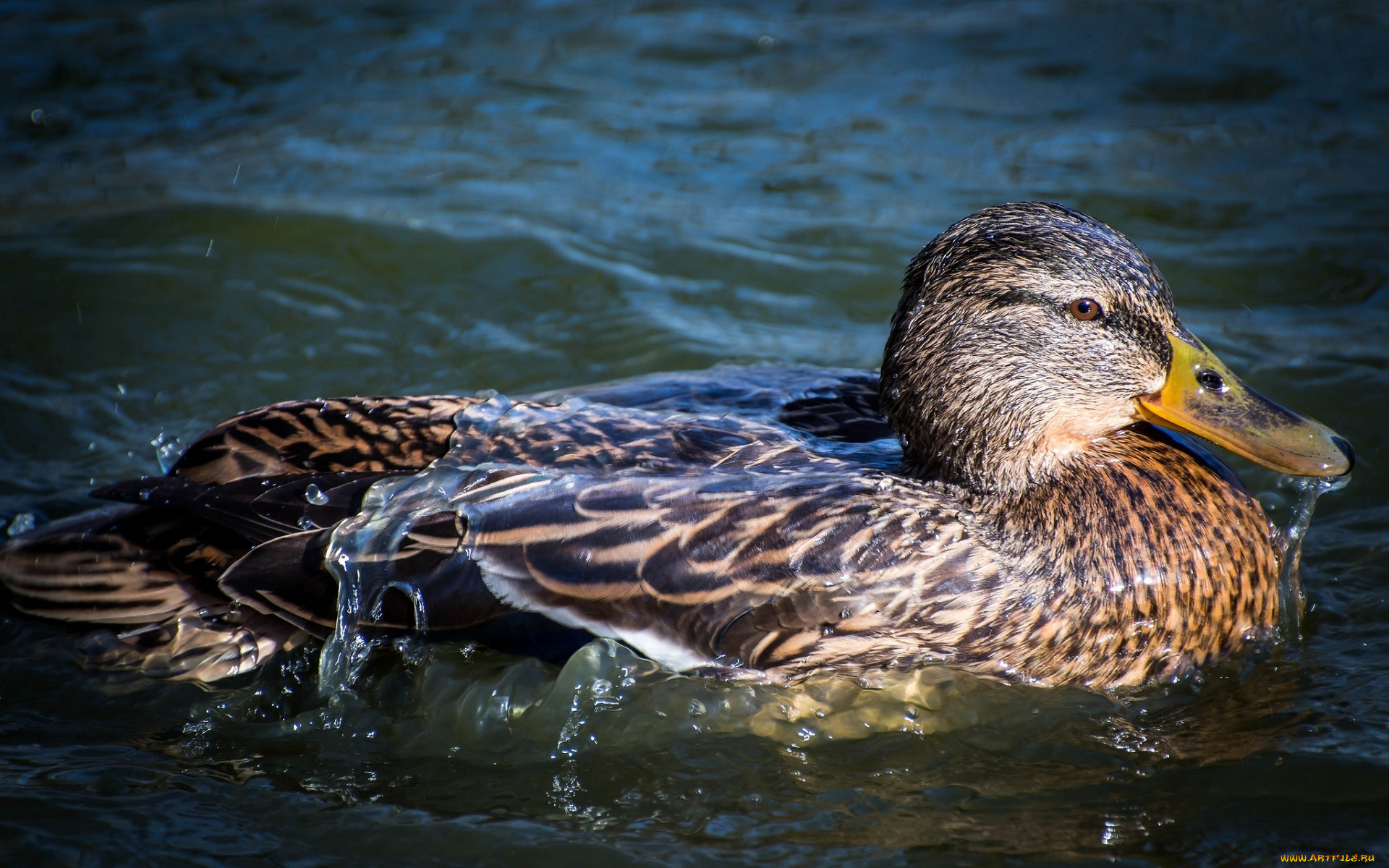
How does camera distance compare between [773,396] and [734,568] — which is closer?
[734,568]

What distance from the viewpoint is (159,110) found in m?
8.59

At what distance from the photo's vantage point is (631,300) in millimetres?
6688

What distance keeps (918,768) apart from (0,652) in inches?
122

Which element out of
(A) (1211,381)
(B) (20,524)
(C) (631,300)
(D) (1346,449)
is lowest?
(B) (20,524)

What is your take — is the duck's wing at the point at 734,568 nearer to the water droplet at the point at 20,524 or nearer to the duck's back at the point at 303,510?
the duck's back at the point at 303,510

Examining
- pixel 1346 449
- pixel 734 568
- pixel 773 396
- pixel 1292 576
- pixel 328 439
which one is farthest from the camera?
pixel 773 396

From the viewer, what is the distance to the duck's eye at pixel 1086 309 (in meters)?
3.86

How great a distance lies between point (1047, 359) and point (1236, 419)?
1.93 feet

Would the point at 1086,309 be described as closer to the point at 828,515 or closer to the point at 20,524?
the point at 828,515

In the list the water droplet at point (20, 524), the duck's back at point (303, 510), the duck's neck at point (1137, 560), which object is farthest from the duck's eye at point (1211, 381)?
the water droplet at point (20, 524)

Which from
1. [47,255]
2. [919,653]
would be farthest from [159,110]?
[919,653]

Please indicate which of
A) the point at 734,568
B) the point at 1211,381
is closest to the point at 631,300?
the point at 734,568

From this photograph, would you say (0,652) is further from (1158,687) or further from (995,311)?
(1158,687)

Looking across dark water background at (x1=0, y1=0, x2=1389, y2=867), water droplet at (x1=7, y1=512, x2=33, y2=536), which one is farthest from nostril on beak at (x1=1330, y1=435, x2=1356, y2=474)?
water droplet at (x1=7, y1=512, x2=33, y2=536)
